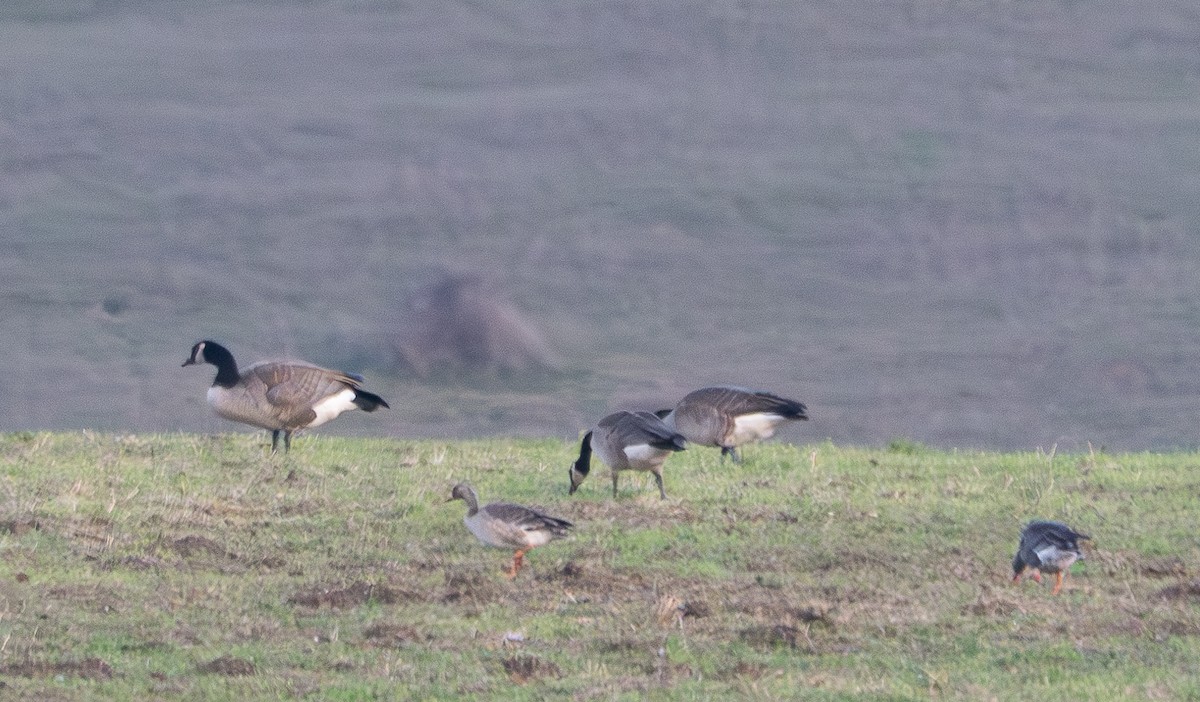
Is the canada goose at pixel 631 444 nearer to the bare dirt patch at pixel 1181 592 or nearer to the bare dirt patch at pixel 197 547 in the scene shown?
the bare dirt patch at pixel 197 547

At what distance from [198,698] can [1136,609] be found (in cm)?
750

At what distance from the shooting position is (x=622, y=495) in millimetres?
19203

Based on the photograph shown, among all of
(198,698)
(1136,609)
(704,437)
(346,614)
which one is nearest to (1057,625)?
(1136,609)

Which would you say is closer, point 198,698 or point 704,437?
point 198,698

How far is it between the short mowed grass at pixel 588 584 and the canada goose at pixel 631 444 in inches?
15.3

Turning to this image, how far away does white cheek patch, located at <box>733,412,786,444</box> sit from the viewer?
75.5 ft

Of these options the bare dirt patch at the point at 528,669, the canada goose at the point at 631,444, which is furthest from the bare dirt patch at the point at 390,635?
the canada goose at the point at 631,444

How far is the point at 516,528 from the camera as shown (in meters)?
14.8

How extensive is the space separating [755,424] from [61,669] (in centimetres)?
1362

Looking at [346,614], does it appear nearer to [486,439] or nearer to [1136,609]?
[1136,609]

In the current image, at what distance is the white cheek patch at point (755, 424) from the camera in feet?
75.5

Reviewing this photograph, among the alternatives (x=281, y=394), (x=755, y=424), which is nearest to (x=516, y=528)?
(x=755, y=424)

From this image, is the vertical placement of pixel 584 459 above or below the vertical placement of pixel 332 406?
above

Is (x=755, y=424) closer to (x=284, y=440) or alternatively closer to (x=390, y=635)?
(x=284, y=440)
